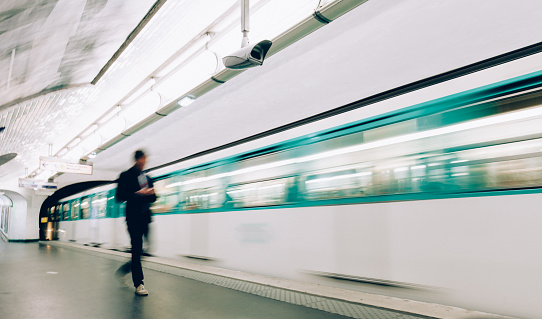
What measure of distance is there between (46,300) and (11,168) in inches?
502

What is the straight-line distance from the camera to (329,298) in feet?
12.4

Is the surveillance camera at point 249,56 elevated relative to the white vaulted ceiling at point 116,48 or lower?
lower

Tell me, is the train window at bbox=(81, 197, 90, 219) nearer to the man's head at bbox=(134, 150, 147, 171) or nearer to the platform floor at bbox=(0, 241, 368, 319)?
the platform floor at bbox=(0, 241, 368, 319)

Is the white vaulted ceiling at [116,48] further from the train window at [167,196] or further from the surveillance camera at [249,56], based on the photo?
the train window at [167,196]

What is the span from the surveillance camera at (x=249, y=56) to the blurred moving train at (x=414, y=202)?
1514 millimetres

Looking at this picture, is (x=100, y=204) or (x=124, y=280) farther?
(x=100, y=204)

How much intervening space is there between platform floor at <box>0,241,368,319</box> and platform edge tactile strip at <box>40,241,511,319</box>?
149 mm

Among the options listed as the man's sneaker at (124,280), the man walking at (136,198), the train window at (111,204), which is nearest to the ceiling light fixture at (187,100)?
the man walking at (136,198)

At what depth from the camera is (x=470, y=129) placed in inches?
123

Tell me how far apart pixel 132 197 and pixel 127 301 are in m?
1.16

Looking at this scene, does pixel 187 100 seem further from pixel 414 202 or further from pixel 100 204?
pixel 100 204

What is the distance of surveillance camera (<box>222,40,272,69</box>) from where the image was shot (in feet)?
10.2

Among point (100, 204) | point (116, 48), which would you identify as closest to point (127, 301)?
point (116, 48)

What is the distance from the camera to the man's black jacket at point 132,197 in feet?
13.5
